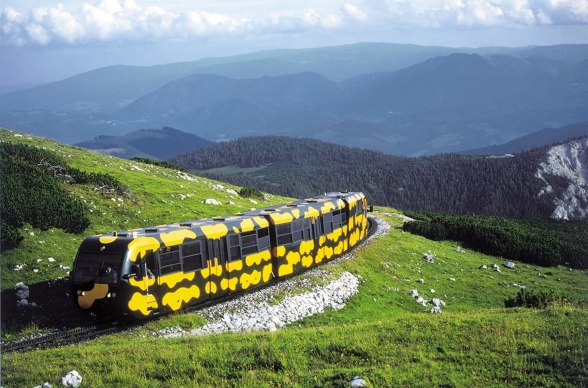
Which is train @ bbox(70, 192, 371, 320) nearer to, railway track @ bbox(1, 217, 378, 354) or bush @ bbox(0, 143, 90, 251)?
railway track @ bbox(1, 217, 378, 354)

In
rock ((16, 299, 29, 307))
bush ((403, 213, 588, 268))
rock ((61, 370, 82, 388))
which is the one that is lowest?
bush ((403, 213, 588, 268))

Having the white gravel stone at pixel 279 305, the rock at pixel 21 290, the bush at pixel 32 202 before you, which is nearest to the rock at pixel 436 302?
the white gravel stone at pixel 279 305

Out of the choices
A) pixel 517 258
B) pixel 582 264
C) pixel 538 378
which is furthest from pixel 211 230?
pixel 582 264

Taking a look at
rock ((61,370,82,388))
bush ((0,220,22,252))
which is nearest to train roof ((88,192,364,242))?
bush ((0,220,22,252))

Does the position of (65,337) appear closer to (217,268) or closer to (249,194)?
(217,268)

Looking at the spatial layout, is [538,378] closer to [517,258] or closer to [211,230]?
[211,230]

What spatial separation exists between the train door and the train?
49mm

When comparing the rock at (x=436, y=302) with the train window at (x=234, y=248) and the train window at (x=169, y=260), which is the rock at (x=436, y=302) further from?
the train window at (x=169, y=260)

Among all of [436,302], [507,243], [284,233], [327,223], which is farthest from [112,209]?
[507,243]

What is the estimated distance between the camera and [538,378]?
16969mm

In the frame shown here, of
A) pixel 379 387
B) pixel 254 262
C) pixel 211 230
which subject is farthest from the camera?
pixel 254 262

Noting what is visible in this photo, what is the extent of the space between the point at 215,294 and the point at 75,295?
7.01 m

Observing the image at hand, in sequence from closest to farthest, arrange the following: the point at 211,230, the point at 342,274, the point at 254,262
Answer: the point at 211,230, the point at 254,262, the point at 342,274

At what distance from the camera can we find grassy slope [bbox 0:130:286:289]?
31.3 m
